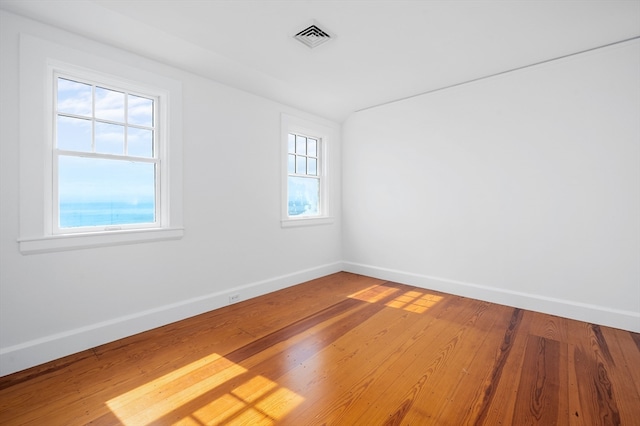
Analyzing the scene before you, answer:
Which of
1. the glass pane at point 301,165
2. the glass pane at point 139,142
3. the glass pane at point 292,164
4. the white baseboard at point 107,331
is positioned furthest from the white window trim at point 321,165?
the glass pane at point 139,142

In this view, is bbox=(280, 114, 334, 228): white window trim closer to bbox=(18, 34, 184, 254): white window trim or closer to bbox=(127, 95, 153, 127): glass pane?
bbox=(127, 95, 153, 127): glass pane

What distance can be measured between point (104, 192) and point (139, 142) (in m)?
0.58

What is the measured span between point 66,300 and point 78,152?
1239mm

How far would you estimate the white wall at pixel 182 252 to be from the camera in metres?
2.12

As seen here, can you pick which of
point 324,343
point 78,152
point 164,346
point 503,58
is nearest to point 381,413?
point 324,343

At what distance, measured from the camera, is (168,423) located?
1604 mm

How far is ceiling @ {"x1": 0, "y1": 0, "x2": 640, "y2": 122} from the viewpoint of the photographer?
2.23 meters

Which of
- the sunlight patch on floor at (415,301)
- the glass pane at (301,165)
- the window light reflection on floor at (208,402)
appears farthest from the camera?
the glass pane at (301,165)

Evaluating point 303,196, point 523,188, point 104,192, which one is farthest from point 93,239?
point 523,188

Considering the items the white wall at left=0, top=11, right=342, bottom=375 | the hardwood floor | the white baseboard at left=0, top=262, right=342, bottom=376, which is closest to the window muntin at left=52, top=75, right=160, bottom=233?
the white wall at left=0, top=11, right=342, bottom=375

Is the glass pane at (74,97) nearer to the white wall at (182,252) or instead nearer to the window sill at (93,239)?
the white wall at (182,252)

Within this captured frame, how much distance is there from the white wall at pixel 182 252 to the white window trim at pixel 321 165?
→ 0.34 feet

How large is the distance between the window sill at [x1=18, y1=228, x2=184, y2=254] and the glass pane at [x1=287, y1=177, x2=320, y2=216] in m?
1.86

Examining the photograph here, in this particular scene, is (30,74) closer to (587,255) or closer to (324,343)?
(324,343)
